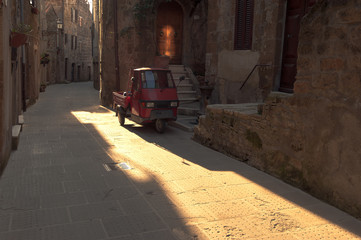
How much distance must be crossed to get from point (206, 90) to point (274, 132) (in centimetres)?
401

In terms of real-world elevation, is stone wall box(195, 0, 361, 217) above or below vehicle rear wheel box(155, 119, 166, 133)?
above

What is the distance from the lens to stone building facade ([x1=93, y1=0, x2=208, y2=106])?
1342 cm

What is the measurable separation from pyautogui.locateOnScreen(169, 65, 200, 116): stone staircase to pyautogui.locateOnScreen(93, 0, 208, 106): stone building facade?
992 mm

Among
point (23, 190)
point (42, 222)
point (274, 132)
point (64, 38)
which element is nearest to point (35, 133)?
point (23, 190)

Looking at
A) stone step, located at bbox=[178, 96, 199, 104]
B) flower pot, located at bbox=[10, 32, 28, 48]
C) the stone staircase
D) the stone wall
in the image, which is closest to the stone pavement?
the stone wall

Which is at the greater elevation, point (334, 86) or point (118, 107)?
point (334, 86)

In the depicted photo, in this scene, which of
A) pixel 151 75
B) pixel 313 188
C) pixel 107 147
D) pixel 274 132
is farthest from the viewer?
pixel 151 75

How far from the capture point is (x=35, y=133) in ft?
27.7

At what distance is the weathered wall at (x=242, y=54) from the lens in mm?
8195

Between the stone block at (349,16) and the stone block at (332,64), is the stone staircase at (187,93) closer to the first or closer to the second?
the stone block at (332,64)

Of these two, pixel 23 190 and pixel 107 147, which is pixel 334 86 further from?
pixel 107 147

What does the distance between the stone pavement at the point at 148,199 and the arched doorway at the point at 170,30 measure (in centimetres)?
909

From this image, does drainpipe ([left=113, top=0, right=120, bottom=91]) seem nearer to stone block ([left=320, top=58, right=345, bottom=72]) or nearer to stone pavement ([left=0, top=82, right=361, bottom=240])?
stone pavement ([left=0, top=82, right=361, bottom=240])

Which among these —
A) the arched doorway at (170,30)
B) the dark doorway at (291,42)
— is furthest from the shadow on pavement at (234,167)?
the arched doorway at (170,30)
